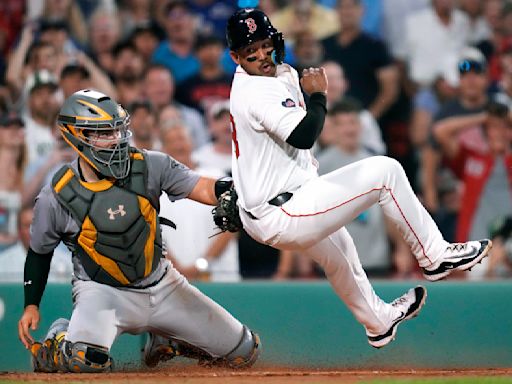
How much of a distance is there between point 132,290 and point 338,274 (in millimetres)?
1236

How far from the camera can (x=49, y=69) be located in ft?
31.5

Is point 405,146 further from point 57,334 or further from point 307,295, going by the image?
point 57,334

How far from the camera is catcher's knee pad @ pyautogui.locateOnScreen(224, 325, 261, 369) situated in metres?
6.46

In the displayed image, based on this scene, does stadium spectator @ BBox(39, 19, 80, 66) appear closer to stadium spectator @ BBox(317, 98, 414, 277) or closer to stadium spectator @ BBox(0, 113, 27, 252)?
stadium spectator @ BBox(0, 113, 27, 252)

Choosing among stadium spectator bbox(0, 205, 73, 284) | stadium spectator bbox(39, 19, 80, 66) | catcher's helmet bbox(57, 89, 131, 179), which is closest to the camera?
catcher's helmet bbox(57, 89, 131, 179)

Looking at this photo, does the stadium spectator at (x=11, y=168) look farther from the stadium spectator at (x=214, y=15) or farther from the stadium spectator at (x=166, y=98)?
the stadium spectator at (x=214, y=15)

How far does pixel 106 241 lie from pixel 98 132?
63 centimetres

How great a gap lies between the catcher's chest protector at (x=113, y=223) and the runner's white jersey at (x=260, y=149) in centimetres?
67

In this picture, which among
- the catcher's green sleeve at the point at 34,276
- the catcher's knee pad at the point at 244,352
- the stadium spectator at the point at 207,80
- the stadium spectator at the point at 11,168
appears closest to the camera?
the catcher's green sleeve at the point at 34,276

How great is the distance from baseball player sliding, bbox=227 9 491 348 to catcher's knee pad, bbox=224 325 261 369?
3.23 ft

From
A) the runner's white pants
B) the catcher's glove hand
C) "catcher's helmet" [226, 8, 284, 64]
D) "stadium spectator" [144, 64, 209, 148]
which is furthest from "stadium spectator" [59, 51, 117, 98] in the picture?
the runner's white pants

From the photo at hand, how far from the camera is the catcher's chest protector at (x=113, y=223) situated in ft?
19.6

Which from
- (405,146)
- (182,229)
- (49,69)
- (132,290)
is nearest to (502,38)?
(405,146)

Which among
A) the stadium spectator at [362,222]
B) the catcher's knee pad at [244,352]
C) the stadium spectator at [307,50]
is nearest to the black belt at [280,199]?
the catcher's knee pad at [244,352]
